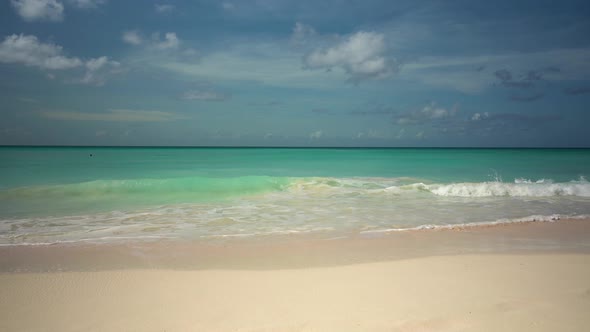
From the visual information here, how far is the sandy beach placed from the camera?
10.8 ft

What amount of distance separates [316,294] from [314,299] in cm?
13

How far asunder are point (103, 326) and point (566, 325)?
4149 mm

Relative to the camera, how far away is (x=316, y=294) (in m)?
3.88

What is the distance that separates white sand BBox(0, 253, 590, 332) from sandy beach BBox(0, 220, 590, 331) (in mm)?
12

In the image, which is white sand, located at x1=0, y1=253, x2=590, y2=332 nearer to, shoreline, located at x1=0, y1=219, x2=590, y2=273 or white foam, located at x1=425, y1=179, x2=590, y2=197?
shoreline, located at x1=0, y1=219, x2=590, y2=273

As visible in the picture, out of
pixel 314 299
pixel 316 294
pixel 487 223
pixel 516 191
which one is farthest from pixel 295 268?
pixel 516 191

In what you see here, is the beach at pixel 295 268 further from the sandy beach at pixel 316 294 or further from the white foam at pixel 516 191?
the white foam at pixel 516 191

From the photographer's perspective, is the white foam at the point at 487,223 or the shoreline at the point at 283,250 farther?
the white foam at the point at 487,223

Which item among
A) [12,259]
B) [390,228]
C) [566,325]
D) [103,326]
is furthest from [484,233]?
[12,259]

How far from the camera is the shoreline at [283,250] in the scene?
5.08 m

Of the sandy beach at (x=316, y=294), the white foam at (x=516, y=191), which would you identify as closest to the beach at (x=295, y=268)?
the sandy beach at (x=316, y=294)

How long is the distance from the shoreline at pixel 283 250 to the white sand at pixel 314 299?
41 centimetres

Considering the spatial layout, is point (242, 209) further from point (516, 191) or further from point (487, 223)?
point (516, 191)

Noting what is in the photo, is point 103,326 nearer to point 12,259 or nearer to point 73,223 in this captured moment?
point 12,259
